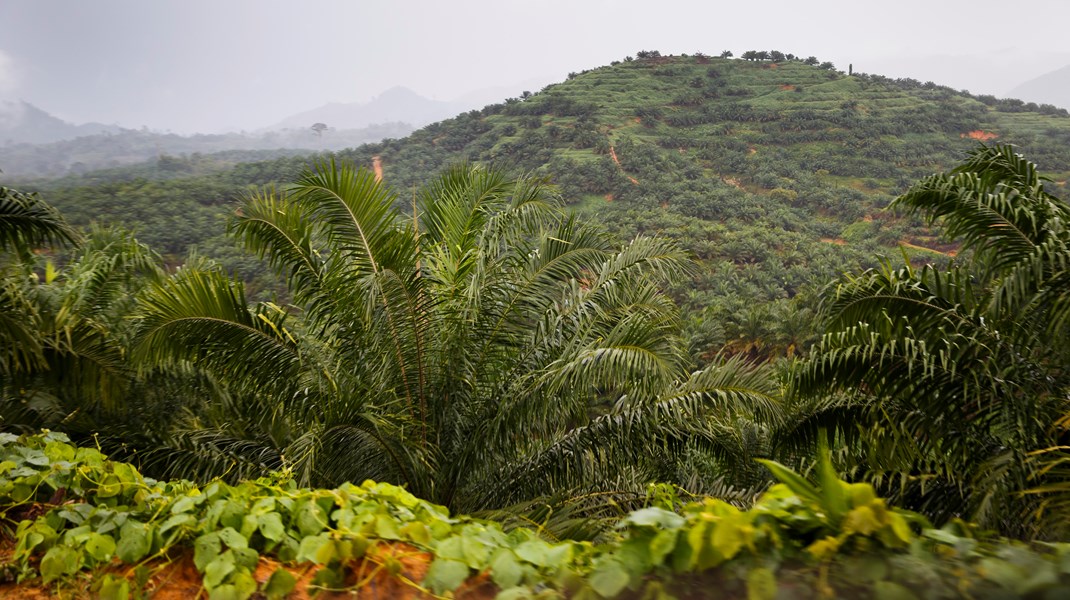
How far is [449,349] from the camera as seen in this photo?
4590 millimetres

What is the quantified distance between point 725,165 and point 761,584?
4770 cm

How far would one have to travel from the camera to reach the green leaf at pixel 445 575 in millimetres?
1384

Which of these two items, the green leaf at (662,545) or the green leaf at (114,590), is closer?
the green leaf at (662,545)

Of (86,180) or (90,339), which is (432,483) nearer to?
(90,339)

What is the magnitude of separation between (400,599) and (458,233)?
12.5 ft

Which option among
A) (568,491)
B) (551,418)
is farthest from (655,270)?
(568,491)

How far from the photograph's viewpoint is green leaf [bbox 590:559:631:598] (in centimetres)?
118

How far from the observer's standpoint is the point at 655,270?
15.9ft

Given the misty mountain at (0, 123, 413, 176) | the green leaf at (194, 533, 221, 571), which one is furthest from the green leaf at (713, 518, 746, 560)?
the misty mountain at (0, 123, 413, 176)

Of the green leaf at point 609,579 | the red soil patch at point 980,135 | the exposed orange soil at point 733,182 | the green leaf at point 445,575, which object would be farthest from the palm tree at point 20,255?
the red soil patch at point 980,135

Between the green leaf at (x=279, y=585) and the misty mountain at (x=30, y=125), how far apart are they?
195857 millimetres

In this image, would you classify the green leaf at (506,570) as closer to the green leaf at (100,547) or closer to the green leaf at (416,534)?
the green leaf at (416,534)

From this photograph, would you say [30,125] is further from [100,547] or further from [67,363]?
[100,547]

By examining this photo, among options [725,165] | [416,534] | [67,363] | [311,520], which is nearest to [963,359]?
[416,534]
